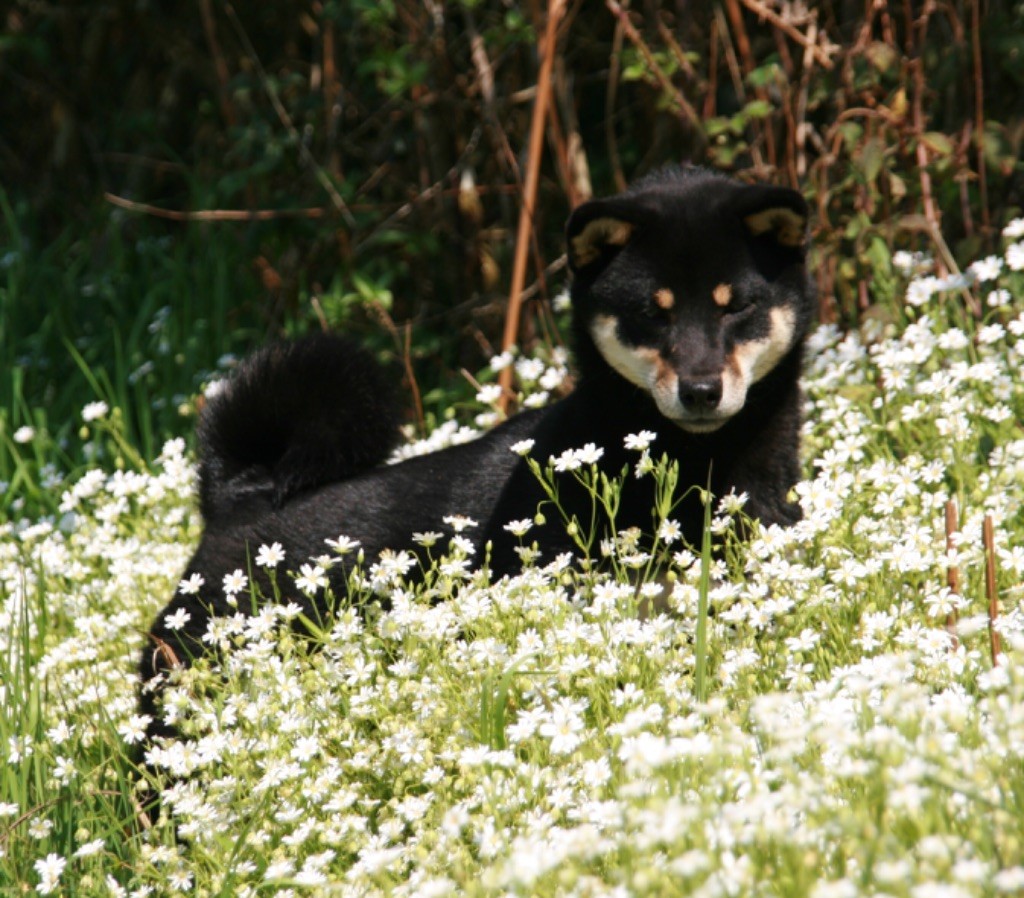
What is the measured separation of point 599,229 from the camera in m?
3.57

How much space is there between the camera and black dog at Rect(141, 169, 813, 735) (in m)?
3.47

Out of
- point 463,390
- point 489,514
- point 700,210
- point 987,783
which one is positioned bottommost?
point 463,390

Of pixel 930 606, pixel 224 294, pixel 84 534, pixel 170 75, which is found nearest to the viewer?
pixel 930 606

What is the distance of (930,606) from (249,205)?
170 inches

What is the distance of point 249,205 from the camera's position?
637cm

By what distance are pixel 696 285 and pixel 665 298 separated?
3.4 inches

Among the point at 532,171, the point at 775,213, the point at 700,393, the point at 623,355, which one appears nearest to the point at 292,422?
the point at 623,355

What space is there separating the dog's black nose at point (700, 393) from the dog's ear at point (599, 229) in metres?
0.48

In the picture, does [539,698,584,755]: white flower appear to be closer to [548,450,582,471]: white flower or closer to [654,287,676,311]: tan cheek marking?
[548,450,582,471]: white flower

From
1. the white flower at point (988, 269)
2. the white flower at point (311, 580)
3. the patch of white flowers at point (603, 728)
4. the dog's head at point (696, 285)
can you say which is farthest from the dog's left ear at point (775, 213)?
the white flower at point (311, 580)

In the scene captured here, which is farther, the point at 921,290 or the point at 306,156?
the point at 306,156

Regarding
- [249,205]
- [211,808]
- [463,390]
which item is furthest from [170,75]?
[211,808]

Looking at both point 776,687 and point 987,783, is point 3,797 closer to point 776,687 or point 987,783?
point 776,687

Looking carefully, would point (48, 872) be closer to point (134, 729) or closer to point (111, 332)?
point (134, 729)
